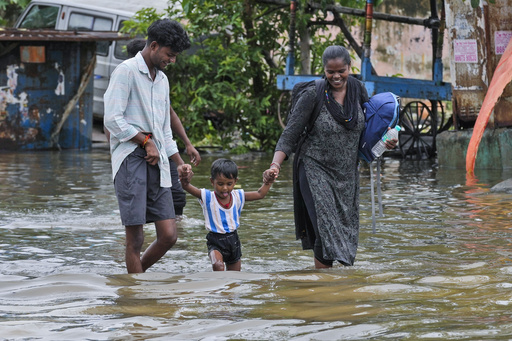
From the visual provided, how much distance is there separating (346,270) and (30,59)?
12246 mm

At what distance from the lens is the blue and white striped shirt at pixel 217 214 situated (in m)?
5.51

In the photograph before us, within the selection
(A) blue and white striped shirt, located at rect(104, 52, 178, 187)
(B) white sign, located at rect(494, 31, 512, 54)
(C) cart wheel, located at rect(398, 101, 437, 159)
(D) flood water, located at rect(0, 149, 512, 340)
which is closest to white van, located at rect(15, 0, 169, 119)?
(C) cart wheel, located at rect(398, 101, 437, 159)

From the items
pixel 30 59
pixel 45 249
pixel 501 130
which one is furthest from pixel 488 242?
pixel 30 59

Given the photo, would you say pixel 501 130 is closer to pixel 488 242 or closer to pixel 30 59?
pixel 488 242

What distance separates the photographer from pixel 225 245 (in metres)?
5.53

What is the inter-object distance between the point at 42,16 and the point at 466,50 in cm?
962

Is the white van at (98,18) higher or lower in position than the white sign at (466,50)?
higher

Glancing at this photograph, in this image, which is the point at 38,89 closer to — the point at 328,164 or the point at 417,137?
the point at 417,137

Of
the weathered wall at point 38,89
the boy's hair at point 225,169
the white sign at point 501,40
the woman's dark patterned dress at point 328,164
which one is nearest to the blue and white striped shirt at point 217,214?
the boy's hair at point 225,169

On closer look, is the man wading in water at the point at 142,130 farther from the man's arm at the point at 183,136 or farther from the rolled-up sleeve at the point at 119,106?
the man's arm at the point at 183,136

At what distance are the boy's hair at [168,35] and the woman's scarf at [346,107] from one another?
928 millimetres

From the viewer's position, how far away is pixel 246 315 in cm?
428

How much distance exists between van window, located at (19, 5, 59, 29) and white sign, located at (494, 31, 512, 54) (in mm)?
9539

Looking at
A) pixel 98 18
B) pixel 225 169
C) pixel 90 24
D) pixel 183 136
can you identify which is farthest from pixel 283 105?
pixel 225 169
